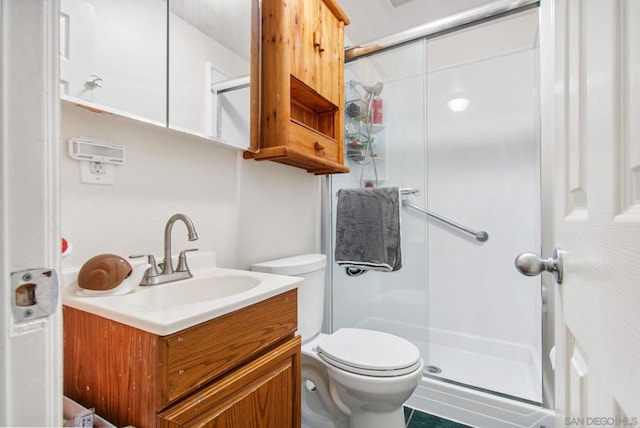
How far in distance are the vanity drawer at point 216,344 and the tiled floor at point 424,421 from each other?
970mm

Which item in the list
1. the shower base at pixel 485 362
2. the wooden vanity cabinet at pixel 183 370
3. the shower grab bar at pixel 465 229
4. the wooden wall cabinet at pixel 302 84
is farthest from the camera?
the shower grab bar at pixel 465 229

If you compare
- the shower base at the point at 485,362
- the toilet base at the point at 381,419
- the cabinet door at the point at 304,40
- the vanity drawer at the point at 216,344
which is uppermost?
the cabinet door at the point at 304,40

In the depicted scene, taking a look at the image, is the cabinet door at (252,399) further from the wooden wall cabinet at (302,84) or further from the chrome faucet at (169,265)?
the wooden wall cabinet at (302,84)

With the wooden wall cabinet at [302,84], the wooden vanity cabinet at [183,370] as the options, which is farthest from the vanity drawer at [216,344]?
the wooden wall cabinet at [302,84]

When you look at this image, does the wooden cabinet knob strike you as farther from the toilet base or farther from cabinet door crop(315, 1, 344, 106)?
the toilet base

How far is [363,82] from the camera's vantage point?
6.00ft

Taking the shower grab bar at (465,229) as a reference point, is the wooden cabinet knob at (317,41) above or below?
above

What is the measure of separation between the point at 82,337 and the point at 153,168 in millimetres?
518

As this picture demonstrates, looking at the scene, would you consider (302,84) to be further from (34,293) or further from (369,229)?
(34,293)

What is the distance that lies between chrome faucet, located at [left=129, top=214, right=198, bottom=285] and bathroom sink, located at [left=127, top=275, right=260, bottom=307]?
0.08 ft

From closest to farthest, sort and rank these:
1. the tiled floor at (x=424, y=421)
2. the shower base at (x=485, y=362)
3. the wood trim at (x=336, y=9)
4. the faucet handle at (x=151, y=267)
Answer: the faucet handle at (x=151, y=267)
the tiled floor at (x=424, y=421)
the wood trim at (x=336, y=9)
the shower base at (x=485, y=362)

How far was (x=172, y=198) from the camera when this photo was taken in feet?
3.39

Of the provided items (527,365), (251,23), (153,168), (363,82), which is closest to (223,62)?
(251,23)

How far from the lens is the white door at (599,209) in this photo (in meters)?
0.30
